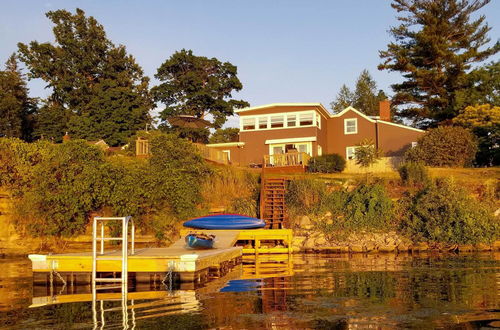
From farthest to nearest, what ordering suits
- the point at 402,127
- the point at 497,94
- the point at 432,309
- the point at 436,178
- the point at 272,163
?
the point at 497,94, the point at 402,127, the point at 272,163, the point at 436,178, the point at 432,309

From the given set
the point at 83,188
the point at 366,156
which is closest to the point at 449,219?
the point at 366,156

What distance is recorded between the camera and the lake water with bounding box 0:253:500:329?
9750mm

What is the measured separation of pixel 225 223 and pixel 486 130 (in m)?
24.4

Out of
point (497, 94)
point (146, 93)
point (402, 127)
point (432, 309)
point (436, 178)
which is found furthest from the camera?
point (146, 93)

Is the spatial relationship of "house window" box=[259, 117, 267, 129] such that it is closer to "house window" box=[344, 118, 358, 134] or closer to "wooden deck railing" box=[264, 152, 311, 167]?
"wooden deck railing" box=[264, 152, 311, 167]

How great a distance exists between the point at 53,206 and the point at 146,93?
123 ft

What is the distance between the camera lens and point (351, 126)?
144 feet

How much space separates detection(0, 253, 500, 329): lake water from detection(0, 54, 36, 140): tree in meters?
39.6

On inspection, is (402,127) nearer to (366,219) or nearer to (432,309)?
(366,219)

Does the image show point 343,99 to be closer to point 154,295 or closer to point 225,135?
point 225,135

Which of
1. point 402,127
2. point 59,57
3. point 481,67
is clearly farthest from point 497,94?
point 59,57

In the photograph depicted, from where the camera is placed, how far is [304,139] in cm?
4122

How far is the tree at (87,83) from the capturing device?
180ft

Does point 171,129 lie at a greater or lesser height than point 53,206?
greater
